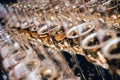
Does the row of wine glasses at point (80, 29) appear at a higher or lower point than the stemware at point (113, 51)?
lower

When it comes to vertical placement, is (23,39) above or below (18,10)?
above

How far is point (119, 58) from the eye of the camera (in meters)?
0.56

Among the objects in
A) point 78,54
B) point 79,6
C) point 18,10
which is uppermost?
point 79,6

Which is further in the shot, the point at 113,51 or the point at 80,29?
the point at 80,29

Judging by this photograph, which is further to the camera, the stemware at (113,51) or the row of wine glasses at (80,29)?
the row of wine glasses at (80,29)

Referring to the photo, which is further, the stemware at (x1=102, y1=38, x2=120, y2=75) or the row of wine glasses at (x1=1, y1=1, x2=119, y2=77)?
the row of wine glasses at (x1=1, y1=1, x2=119, y2=77)

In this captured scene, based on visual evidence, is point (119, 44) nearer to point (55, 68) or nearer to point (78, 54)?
point (55, 68)

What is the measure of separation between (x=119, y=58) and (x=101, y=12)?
1.35 ft

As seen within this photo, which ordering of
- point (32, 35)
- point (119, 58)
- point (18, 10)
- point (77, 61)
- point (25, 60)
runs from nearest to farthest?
point (119, 58), point (25, 60), point (77, 61), point (32, 35), point (18, 10)

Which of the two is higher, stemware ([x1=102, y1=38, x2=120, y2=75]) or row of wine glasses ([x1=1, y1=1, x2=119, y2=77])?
stemware ([x1=102, y1=38, x2=120, y2=75])

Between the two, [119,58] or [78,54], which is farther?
[78,54]

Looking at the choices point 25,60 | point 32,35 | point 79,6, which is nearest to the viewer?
point 25,60

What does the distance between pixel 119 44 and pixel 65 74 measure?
0.79ft

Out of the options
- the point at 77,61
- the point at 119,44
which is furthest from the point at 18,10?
the point at 119,44
